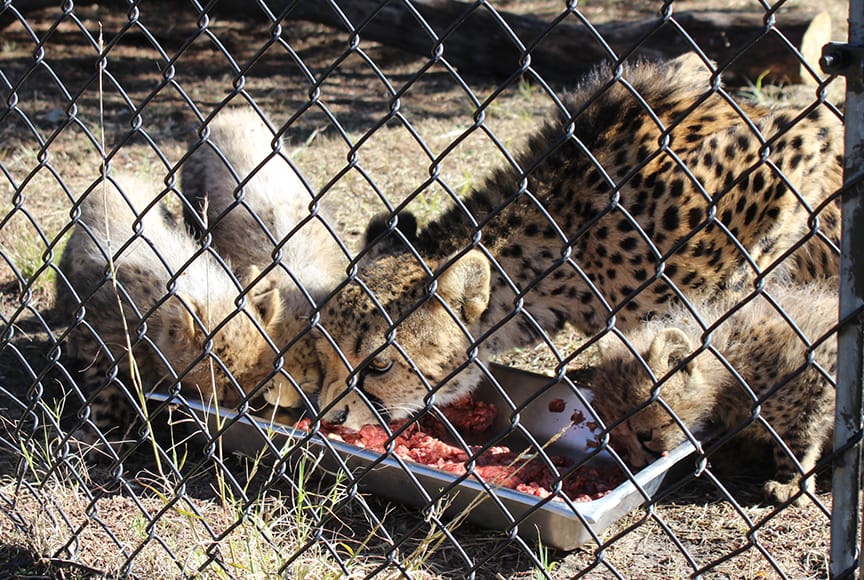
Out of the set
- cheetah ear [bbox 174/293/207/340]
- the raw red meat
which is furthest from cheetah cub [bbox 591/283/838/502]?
cheetah ear [bbox 174/293/207/340]

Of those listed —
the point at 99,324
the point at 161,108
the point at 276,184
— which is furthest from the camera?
the point at 161,108

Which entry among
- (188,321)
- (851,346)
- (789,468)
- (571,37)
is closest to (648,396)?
(789,468)

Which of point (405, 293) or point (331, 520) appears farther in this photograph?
point (405, 293)

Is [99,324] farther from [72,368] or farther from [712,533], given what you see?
[712,533]

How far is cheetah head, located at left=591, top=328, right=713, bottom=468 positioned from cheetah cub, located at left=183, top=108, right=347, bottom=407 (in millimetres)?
1265

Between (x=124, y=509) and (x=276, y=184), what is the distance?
7.60 feet

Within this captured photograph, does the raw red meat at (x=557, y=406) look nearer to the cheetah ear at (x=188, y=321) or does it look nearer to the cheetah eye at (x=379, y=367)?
the cheetah eye at (x=379, y=367)

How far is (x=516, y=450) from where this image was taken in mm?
4258

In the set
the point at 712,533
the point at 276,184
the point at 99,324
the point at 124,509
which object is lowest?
the point at 712,533

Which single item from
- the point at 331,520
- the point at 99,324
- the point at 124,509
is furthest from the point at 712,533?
the point at 99,324

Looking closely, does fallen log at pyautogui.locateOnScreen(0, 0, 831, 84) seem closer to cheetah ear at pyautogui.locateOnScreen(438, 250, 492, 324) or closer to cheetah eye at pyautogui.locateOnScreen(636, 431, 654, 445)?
cheetah ear at pyautogui.locateOnScreen(438, 250, 492, 324)

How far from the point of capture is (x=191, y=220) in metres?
5.55

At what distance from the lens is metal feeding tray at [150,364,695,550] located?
317 centimetres

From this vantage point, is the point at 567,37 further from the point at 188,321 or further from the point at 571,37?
the point at 188,321
